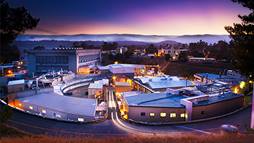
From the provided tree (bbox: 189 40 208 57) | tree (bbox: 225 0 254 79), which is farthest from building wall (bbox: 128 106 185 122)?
tree (bbox: 189 40 208 57)

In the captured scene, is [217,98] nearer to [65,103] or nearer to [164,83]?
[164,83]

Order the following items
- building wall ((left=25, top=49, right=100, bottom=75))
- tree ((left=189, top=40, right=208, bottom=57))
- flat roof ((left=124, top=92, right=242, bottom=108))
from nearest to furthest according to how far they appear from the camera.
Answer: flat roof ((left=124, top=92, right=242, bottom=108)) < building wall ((left=25, top=49, right=100, bottom=75)) < tree ((left=189, top=40, right=208, bottom=57))

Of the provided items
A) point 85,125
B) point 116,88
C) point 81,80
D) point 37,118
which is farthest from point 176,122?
point 81,80

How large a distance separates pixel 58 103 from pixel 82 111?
211cm

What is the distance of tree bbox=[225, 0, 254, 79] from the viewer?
967 centimetres

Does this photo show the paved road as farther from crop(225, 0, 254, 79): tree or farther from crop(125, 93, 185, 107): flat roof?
crop(225, 0, 254, 79): tree

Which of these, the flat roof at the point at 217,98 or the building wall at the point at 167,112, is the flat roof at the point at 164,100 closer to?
the flat roof at the point at 217,98

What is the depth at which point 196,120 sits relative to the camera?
14508 millimetres

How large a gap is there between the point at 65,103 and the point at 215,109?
9.35m

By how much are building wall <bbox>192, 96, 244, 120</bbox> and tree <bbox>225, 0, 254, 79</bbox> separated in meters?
5.09

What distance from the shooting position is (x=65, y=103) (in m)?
17.5

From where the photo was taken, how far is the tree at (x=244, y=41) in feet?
31.7

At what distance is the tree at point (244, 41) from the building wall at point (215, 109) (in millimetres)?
5088

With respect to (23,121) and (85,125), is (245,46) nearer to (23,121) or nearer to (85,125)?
(85,125)
